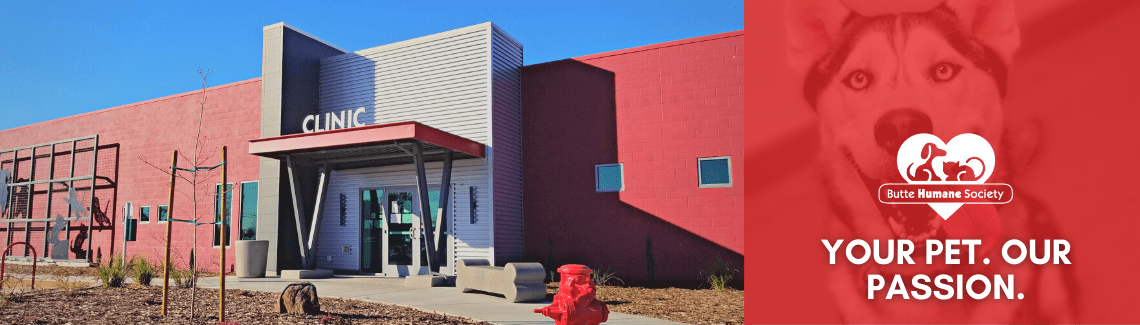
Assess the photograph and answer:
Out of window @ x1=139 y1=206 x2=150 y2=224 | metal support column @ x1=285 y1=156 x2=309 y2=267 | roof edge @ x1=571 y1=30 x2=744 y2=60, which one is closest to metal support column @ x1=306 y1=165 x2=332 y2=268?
metal support column @ x1=285 y1=156 x2=309 y2=267

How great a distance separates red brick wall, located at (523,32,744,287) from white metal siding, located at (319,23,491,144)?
1.39 meters

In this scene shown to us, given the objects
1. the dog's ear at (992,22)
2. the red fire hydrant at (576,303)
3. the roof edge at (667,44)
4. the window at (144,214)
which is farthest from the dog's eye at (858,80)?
the window at (144,214)

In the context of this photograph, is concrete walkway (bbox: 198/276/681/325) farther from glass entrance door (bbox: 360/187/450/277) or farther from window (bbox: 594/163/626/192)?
window (bbox: 594/163/626/192)

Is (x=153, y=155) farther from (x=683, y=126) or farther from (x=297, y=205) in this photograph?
(x=683, y=126)

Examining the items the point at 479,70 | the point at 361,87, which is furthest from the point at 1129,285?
the point at 361,87

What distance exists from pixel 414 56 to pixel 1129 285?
46.2ft

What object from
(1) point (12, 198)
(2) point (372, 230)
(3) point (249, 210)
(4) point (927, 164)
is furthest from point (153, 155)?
(4) point (927, 164)

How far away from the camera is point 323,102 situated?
1709 cm

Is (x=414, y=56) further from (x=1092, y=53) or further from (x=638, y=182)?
(x=1092, y=53)

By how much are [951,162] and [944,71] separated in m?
0.50

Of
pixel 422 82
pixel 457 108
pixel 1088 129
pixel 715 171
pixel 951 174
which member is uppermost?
pixel 422 82

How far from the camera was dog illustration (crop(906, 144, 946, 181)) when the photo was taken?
3.78m

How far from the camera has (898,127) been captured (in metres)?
3.87

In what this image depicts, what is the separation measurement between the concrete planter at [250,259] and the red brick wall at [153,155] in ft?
10.6
